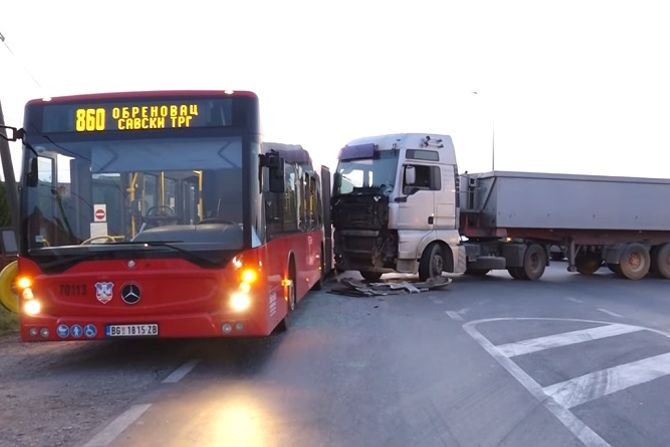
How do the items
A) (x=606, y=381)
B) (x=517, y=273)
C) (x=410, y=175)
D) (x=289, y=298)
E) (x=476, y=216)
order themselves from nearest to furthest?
1. (x=606, y=381)
2. (x=289, y=298)
3. (x=410, y=175)
4. (x=476, y=216)
5. (x=517, y=273)

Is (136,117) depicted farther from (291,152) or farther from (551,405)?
(551,405)

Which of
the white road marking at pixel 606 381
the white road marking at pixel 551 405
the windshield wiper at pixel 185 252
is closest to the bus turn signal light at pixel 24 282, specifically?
the windshield wiper at pixel 185 252

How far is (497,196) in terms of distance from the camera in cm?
1669

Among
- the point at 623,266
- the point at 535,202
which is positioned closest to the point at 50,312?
the point at 535,202

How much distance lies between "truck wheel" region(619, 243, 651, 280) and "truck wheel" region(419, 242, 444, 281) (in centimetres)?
658

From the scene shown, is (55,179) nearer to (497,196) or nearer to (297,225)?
(297,225)

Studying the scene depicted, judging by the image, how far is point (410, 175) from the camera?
14.8m

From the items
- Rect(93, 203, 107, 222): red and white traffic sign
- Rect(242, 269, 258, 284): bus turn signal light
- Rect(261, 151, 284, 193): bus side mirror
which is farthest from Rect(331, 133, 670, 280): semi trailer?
Rect(93, 203, 107, 222): red and white traffic sign

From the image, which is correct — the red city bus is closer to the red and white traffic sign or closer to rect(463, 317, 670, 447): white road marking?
the red and white traffic sign

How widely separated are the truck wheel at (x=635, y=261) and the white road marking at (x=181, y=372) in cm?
1489

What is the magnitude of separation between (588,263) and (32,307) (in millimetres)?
17312

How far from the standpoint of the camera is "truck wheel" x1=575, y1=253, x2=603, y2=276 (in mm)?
19656

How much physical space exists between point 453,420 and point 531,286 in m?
11.5

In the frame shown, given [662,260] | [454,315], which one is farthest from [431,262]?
[662,260]
